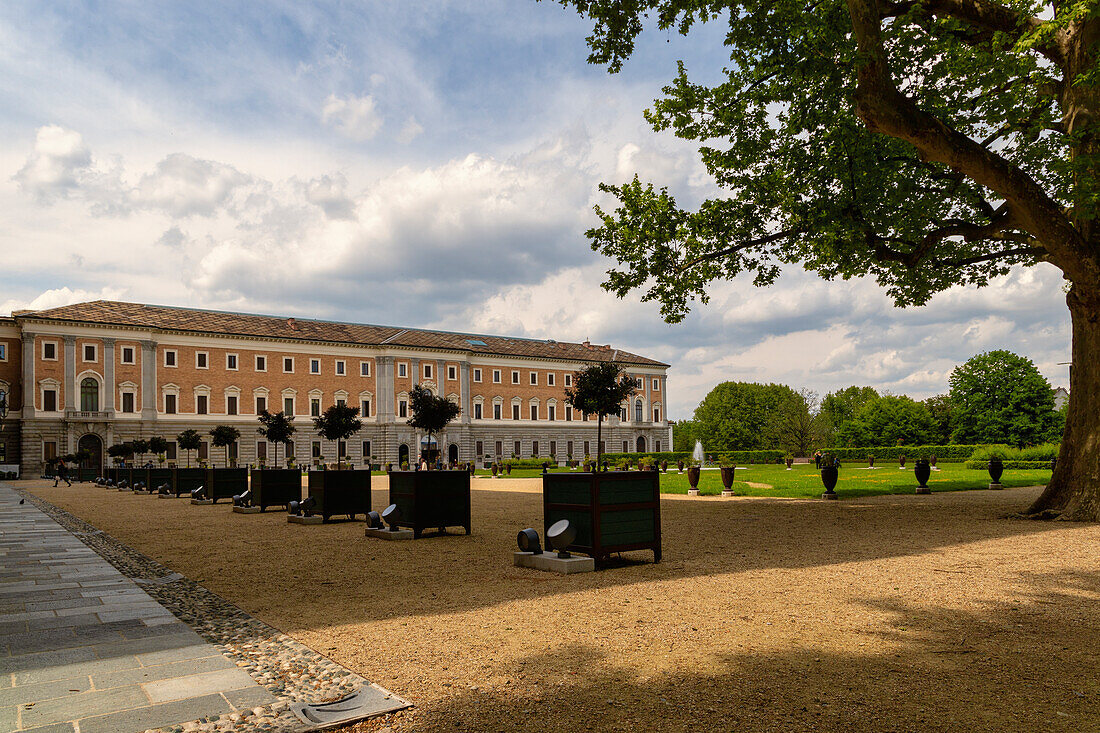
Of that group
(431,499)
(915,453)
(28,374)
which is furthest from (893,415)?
(28,374)

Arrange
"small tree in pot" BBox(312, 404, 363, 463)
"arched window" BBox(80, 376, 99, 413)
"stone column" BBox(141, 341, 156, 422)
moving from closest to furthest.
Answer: "small tree in pot" BBox(312, 404, 363, 463)
"arched window" BBox(80, 376, 99, 413)
"stone column" BBox(141, 341, 156, 422)

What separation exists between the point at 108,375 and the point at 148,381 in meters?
2.97

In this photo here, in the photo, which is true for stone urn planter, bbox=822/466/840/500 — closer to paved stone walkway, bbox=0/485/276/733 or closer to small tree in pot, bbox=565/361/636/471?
small tree in pot, bbox=565/361/636/471

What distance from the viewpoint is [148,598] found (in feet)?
24.4

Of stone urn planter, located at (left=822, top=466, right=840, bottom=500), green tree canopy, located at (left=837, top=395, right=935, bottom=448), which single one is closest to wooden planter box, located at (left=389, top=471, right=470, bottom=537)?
stone urn planter, located at (left=822, top=466, right=840, bottom=500)

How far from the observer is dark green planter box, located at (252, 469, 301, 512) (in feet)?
61.2

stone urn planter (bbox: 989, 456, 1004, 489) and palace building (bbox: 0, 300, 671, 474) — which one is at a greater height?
palace building (bbox: 0, 300, 671, 474)

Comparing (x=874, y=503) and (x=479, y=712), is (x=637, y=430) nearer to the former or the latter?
(x=874, y=503)

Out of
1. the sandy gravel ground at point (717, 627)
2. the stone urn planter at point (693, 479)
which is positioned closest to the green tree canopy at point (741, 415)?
the stone urn planter at point (693, 479)

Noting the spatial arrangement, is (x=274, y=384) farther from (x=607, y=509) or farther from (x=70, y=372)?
(x=607, y=509)

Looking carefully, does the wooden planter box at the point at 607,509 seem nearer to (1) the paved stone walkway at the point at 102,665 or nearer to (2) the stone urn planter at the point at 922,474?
(1) the paved stone walkway at the point at 102,665

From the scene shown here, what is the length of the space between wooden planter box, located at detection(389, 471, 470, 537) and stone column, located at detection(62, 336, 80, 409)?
184 feet

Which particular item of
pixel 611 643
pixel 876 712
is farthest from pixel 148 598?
pixel 876 712

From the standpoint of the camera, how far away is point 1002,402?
6328 cm
